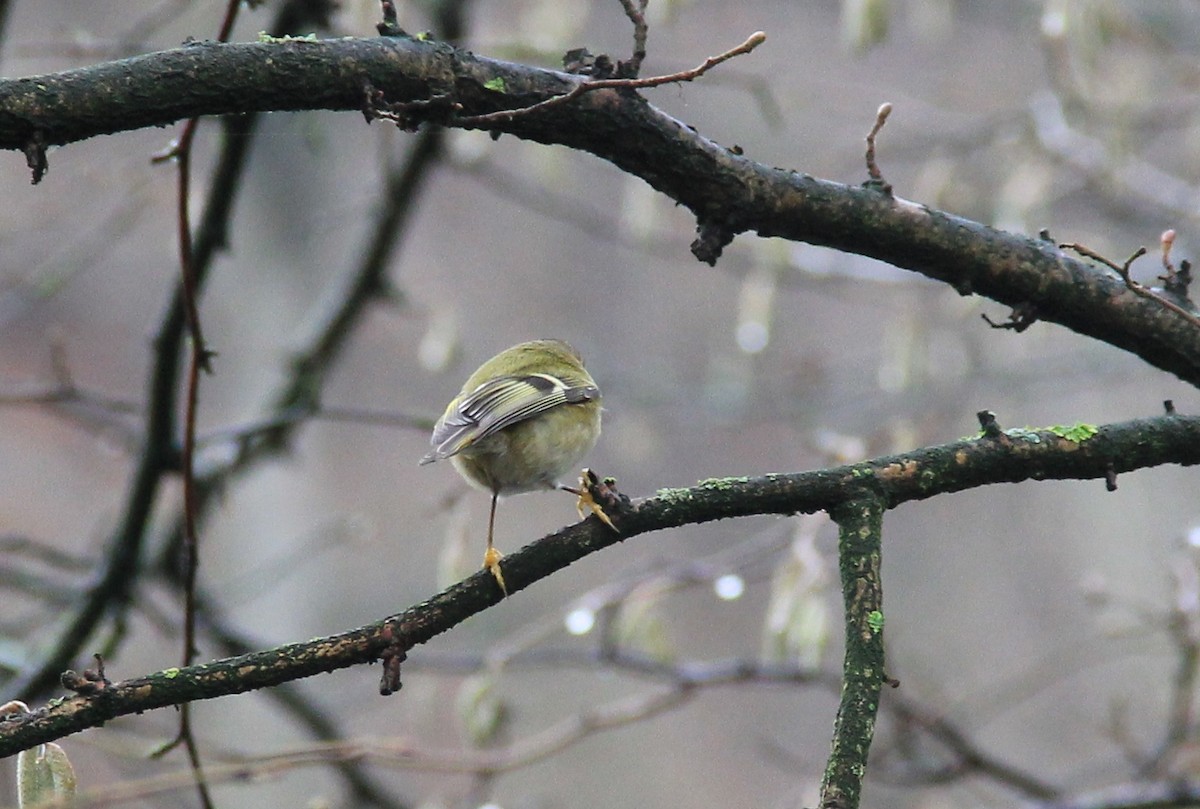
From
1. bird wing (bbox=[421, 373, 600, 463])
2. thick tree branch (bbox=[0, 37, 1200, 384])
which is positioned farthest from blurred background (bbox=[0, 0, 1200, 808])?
thick tree branch (bbox=[0, 37, 1200, 384])

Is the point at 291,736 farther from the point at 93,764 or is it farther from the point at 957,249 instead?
the point at 957,249

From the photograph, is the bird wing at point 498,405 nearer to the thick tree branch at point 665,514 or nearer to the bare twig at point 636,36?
the thick tree branch at point 665,514

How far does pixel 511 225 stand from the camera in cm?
975

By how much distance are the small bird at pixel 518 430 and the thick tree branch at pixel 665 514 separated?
703 mm

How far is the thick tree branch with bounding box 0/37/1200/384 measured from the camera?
4.66ft

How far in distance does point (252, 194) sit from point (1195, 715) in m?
5.81

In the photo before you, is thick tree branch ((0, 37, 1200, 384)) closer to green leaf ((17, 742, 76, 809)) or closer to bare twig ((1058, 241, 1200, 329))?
bare twig ((1058, 241, 1200, 329))

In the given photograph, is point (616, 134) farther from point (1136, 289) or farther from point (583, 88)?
point (1136, 289)

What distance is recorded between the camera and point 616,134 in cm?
166

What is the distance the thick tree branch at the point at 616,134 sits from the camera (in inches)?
56.0

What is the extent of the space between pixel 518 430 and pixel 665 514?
3.16 feet

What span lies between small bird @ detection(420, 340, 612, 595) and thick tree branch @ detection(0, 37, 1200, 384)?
28.7 inches

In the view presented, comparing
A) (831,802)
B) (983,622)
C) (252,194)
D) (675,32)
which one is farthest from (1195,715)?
(675,32)

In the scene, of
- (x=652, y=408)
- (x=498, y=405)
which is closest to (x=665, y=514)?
(x=498, y=405)
